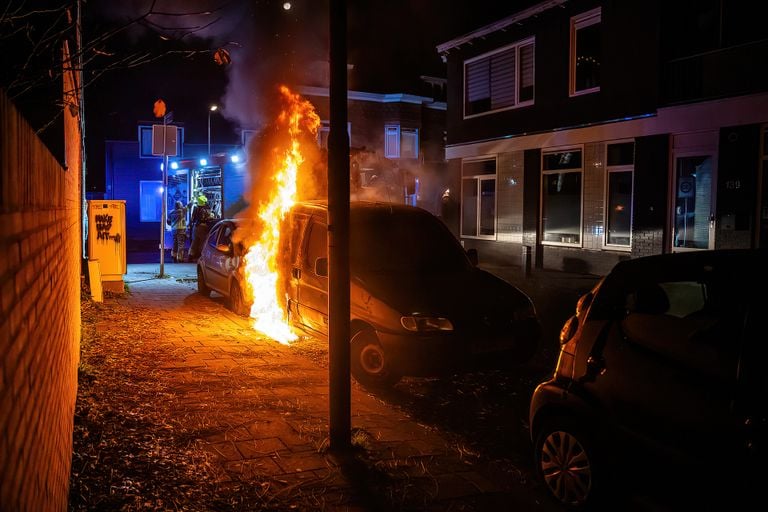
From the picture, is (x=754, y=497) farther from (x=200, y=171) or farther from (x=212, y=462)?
(x=200, y=171)

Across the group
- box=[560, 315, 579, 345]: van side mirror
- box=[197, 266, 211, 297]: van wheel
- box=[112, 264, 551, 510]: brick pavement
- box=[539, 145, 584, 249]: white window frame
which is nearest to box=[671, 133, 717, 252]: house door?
box=[539, 145, 584, 249]: white window frame

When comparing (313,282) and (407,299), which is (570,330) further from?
(313,282)

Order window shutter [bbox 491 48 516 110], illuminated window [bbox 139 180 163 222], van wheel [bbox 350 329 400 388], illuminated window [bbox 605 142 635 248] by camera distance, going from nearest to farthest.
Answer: van wheel [bbox 350 329 400 388] → illuminated window [bbox 605 142 635 248] → window shutter [bbox 491 48 516 110] → illuminated window [bbox 139 180 163 222]

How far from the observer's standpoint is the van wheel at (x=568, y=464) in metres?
4.20

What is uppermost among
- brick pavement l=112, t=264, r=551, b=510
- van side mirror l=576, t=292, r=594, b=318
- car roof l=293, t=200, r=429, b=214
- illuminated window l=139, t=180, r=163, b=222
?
illuminated window l=139, t=180, r=163, b=222

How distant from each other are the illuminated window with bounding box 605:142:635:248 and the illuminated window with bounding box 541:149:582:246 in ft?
3.31

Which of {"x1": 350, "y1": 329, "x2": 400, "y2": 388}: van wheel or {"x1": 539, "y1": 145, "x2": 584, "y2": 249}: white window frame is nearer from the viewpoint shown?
{"x1": 350, "y1": 329, "x2": 400, "y2": 388}: van wheel

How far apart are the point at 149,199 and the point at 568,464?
1328 inches

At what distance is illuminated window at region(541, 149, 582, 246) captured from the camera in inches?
716

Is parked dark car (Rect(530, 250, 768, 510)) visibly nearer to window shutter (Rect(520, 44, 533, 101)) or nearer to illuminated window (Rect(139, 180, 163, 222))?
window shutter (Rect(520, 44, 533, 101))

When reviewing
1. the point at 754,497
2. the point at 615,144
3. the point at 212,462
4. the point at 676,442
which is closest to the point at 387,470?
the point at 212,462

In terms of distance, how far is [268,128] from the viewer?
487 inches

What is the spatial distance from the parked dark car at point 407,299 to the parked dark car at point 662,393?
2.13 meters

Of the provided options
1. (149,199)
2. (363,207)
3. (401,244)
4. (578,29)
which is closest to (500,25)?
(578,29)
